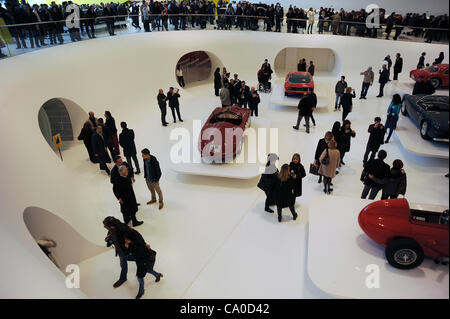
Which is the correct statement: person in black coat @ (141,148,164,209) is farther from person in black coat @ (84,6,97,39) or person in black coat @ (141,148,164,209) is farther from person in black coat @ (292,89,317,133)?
person in black coat @ (84,6,97,39)

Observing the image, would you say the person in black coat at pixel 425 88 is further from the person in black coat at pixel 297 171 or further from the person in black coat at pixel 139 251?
the person in black coat at pixel 139 251

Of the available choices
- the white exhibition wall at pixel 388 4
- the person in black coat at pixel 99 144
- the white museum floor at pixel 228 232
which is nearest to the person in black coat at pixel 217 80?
the white museum floor at pixel 228 232

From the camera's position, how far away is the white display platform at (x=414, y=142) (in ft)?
26.8

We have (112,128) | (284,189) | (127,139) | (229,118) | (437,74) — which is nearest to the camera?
(284,189)

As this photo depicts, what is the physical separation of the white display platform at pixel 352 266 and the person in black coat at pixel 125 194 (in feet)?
11.9

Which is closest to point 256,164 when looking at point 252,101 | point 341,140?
point 341,140

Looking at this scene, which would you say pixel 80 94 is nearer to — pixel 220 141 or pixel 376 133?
pixel 220 141

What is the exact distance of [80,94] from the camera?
36.4 ft

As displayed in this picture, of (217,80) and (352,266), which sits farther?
(217,80)

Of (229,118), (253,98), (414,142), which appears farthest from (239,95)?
(414,142)

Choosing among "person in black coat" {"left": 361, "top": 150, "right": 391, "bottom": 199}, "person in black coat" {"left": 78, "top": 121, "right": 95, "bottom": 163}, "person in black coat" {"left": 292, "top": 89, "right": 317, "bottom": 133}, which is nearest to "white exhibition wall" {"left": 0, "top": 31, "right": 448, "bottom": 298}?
"person in black coat" {"left": 78, "top": 121, "right": 95, "bottom": 163}

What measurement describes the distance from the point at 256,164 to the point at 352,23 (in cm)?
1167

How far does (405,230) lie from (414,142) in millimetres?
5158
